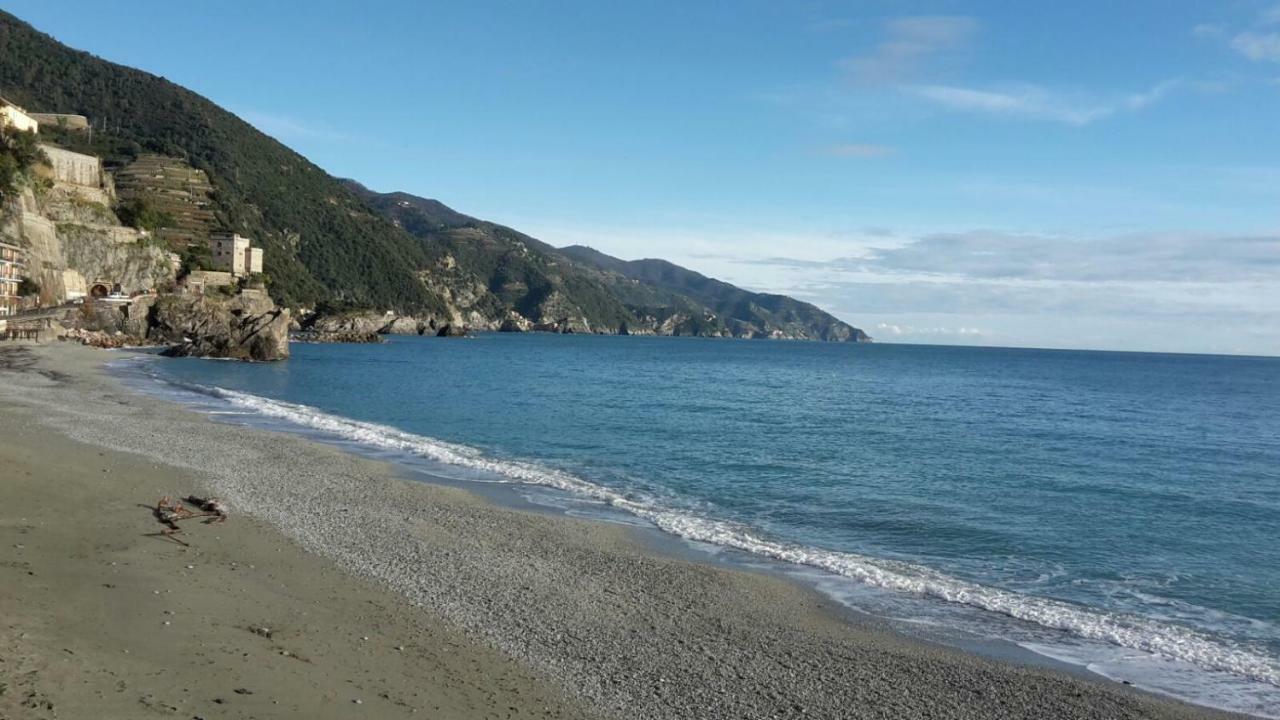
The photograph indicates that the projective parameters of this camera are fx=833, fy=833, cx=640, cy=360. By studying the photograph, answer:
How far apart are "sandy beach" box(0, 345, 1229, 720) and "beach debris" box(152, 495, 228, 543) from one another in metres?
0.27

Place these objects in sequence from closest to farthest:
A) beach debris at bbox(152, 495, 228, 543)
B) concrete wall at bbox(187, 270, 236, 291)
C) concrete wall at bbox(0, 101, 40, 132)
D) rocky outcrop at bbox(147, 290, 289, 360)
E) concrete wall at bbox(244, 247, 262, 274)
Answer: beach debris at bbox(152, 495, 228, 543), rocky outcrop at bbox(147, 290, 289, 360), concrete wall at bbox(0, 101, 40, 132), concrete wall at bbox(187, 270, 236, 291), concrete wall at bbox(244, 247, 262, 274)

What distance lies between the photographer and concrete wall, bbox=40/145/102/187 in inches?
3521

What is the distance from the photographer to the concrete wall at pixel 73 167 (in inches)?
3521

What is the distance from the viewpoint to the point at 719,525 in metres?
18.3

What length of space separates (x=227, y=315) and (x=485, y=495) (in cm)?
5971

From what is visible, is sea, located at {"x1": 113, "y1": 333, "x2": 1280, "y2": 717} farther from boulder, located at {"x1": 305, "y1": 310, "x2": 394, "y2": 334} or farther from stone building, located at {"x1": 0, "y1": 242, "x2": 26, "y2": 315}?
boulder, located at {"x1": 305, "y1": 310, "x2": 394, "y2": 334}

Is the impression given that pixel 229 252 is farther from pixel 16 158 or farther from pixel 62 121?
pixel 62 121

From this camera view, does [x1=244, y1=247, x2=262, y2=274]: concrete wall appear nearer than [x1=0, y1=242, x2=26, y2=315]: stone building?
No

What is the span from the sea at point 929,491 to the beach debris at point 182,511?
22.7 ft

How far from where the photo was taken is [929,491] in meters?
23.7

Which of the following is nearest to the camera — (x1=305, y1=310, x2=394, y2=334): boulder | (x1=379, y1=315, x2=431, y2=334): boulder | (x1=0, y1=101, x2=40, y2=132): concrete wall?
(x1=0, y1=101, x2=40, y2=132): concrete wall

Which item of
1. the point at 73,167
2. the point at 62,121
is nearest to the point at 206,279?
the point at 73,167

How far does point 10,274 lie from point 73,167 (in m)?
31.2

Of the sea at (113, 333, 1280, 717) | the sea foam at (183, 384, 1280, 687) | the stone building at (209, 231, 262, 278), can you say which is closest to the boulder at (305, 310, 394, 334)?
the stone building at (209, 231, 262, 278)
